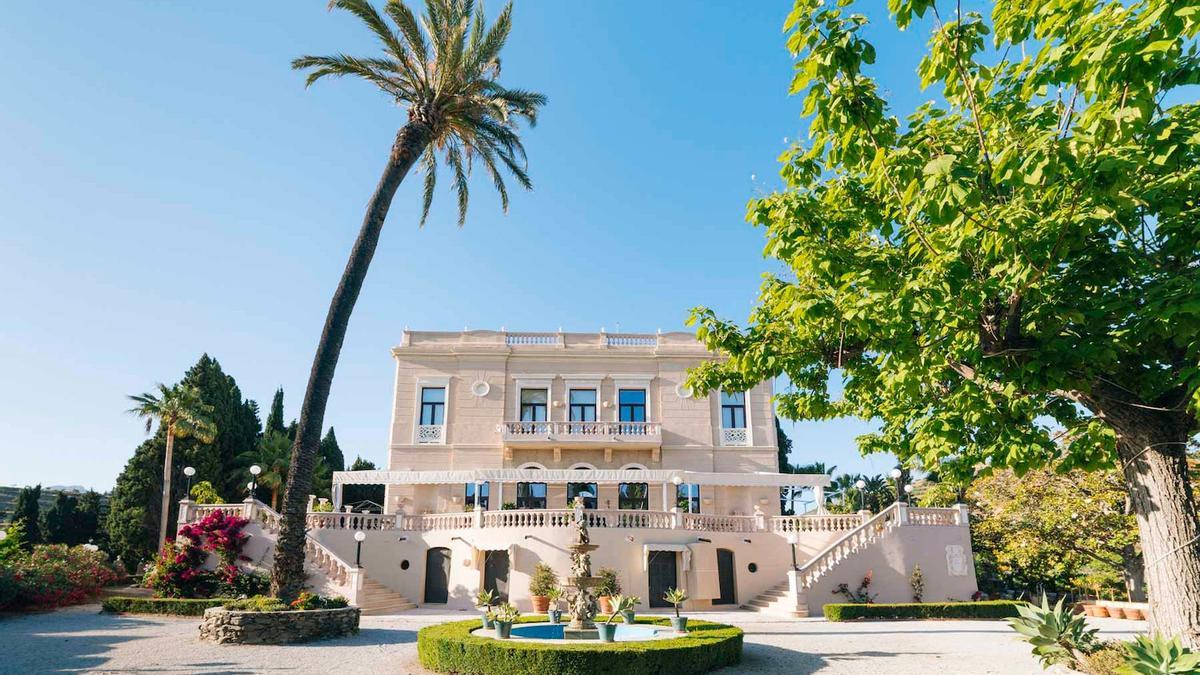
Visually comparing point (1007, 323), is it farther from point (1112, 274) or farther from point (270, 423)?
point (270, 423)

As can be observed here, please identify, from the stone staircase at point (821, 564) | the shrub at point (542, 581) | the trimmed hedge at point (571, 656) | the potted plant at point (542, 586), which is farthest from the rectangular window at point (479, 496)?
the trimmed hedge at point (571, 656)

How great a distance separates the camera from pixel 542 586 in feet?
68.4

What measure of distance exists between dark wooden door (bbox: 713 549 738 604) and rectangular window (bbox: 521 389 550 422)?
30.9ft

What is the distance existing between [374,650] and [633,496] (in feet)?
52.5

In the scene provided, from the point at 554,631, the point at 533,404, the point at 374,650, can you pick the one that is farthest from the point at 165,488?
the point at 554,631

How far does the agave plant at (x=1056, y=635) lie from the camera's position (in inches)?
371

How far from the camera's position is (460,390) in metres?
28.8

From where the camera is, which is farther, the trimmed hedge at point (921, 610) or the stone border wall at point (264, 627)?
the trimmed hedge at point (921, 610)

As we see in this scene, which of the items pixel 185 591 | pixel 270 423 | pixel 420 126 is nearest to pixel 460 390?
pixel 185 591

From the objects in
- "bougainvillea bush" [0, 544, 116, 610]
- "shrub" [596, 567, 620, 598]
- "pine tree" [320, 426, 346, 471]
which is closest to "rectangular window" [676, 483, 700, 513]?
"shrub" [596, 567, 620, 598]

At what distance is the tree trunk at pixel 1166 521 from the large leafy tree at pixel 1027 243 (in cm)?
2

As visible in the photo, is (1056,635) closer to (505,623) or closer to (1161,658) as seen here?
(1161,658)

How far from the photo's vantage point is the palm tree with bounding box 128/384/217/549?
3191 cm

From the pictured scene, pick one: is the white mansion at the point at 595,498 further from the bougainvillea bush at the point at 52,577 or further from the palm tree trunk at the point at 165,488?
the palm tree trunk at the point at 165,488
